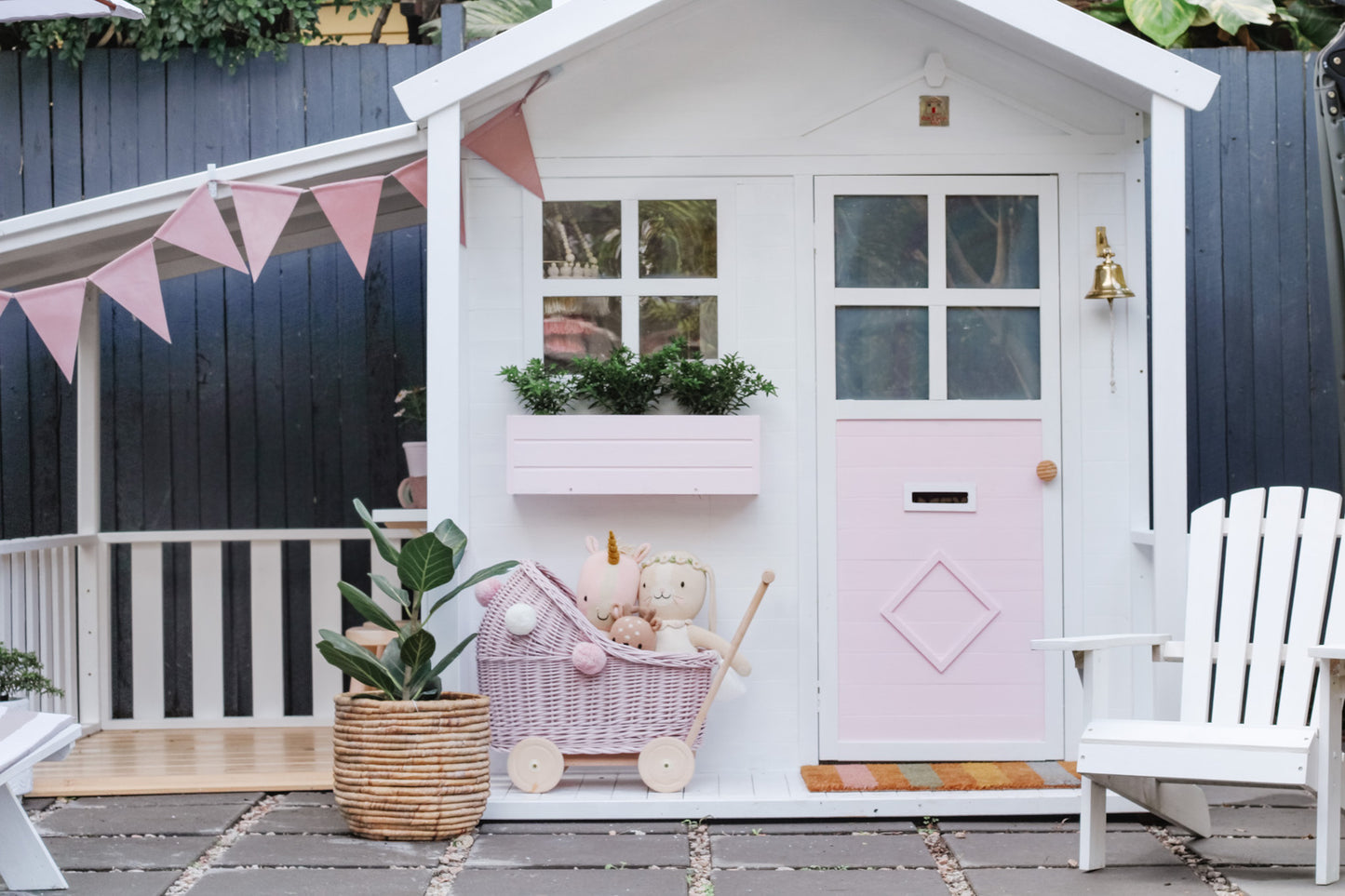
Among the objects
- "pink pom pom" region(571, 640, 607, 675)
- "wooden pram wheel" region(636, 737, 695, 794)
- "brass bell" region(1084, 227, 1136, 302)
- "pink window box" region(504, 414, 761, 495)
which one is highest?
"brass bell" region(1084, 227, 1136, 302)

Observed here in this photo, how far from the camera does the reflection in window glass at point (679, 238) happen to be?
4.54m

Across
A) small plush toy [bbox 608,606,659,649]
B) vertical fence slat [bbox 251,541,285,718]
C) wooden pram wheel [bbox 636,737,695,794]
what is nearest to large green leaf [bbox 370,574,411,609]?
small plush toy [bbox 608,606,659,649]

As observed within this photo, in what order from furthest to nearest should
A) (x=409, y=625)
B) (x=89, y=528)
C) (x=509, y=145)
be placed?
(x=89, y=528) → (x=509, y=145) → (x=409, y=625)

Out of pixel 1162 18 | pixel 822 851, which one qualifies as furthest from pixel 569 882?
pixel 1162 18

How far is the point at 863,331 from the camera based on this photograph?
454 centimetres

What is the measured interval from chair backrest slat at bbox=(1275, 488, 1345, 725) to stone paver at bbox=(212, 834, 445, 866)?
2.39 m

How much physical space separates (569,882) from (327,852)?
74cm

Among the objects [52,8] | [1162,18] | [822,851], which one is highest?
[1162,18]

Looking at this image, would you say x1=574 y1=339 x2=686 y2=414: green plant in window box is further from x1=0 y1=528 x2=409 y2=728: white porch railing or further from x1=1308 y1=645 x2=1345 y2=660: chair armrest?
x1=1308 y1=645 x2=1345 y2=660: chair armrest

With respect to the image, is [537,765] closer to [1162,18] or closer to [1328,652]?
[1328,652]

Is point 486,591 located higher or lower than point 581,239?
lower

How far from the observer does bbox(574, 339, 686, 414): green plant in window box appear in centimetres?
434

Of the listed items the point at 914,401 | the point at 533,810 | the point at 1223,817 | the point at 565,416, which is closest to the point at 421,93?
the point at 565,416

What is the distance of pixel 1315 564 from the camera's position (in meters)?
3.64
